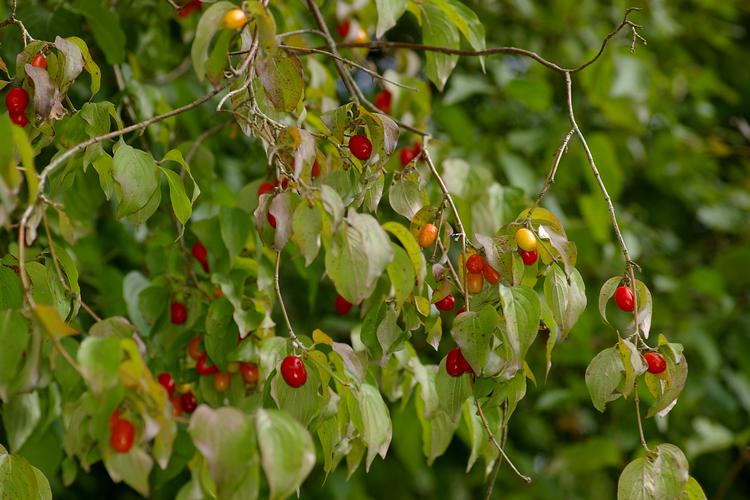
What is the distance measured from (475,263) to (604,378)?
0.19 m

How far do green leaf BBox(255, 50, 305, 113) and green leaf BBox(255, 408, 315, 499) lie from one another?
418 millimetres

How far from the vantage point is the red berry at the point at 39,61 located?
3.63 ft

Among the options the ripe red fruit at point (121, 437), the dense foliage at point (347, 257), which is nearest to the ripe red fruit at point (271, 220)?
the dense foliage at point (347, 257)

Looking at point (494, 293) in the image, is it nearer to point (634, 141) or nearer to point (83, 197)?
point (83, 197)

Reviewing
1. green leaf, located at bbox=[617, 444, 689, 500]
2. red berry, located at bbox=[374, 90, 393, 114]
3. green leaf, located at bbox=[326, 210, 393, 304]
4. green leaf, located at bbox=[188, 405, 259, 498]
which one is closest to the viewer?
green leaf, located at bbox=[188, 405, 259, 498]

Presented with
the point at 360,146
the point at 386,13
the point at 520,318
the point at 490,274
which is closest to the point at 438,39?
the point at 386,13

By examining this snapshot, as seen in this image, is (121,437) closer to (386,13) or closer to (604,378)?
(604,378)

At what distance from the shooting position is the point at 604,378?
107 centimetres

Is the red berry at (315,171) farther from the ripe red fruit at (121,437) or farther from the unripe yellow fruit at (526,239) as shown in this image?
the ripe red fruit at (121,437)

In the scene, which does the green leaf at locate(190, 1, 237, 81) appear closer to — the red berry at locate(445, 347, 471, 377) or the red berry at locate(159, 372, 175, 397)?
the red berry at locate(445, 347, 471, 377)

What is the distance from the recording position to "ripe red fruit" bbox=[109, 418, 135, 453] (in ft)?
2.64

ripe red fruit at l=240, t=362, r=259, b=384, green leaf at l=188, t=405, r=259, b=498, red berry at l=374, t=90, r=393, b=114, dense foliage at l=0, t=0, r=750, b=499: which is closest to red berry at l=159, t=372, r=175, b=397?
dense foliage at l=0, t=0, r=750, b=499

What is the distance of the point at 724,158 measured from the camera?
350 cm

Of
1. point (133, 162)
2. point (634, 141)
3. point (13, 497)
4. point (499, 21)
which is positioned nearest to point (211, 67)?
point (133, 162)
